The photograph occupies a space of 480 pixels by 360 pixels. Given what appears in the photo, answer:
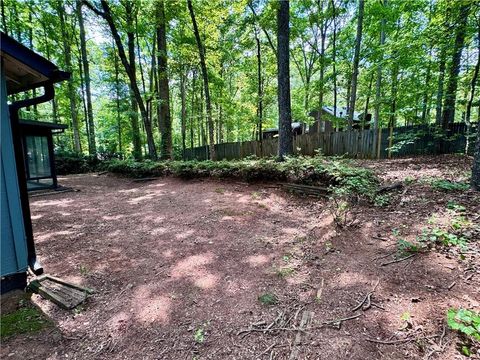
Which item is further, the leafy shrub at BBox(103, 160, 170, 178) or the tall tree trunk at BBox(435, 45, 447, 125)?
the leafy shrub at BBox(103, 160, 170, 178)

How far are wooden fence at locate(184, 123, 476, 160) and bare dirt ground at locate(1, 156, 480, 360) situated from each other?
12.8 feet

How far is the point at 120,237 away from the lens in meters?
4.14

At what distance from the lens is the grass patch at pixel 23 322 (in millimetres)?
2064

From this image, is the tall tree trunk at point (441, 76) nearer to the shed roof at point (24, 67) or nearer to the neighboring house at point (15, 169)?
the shed roof at point (24, 67)

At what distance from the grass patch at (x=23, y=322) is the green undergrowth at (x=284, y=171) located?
14.1 feet

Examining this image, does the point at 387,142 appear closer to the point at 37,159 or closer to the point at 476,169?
the point at 476,169

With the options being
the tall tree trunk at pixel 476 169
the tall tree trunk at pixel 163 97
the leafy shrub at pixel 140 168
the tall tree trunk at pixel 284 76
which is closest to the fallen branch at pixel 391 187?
the tall tree trunk at pixel 476 169

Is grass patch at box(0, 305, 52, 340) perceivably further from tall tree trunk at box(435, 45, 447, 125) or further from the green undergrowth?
tall tree trunk at box(435, 45, 447, 125)

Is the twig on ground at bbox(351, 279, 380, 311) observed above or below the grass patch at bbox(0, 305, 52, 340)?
above

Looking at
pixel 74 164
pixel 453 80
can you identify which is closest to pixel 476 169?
pixel 453 80

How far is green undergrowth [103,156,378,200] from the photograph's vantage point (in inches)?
185

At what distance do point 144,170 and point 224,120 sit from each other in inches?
306

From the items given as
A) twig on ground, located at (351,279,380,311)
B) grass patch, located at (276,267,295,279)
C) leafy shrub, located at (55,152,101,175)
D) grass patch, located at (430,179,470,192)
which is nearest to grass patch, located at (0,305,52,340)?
grass patch, located at (276,267,295,279)

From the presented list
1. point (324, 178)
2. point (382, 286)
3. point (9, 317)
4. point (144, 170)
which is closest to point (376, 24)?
point (324, 178)
